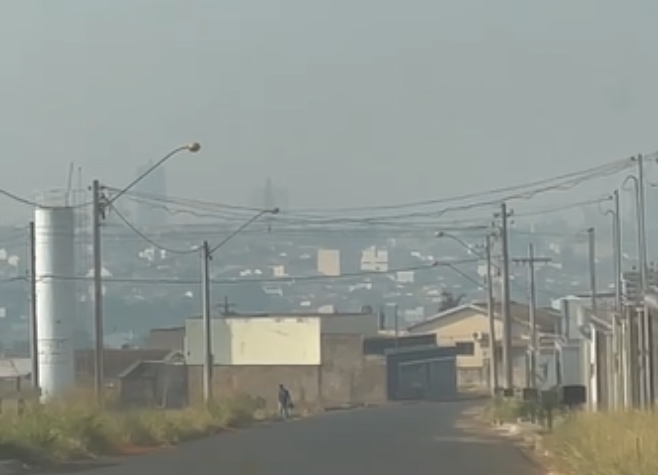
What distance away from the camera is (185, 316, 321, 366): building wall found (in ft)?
343

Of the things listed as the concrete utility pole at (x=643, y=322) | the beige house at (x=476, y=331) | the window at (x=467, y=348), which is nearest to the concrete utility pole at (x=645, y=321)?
the concrete utility pole at (x=643, y=322)

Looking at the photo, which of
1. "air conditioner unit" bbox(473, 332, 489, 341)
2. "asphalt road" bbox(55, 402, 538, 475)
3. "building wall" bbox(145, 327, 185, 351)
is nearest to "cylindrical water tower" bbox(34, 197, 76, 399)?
"asphalt road" bbox(55, 402, 538, 475)

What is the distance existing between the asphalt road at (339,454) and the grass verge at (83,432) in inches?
43.4

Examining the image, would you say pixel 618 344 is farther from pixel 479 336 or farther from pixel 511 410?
pixel 479 336

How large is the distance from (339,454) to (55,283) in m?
43.8

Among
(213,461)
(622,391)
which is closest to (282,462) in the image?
(213,461)

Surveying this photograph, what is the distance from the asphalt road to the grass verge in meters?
1.10

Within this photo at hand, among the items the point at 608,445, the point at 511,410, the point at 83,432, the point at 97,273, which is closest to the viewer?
the point at 608,445

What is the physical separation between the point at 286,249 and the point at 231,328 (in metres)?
90.2


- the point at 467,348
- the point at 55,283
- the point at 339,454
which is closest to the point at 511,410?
the point at 339,454

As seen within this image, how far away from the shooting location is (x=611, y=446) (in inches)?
853

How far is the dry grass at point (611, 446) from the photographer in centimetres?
1989

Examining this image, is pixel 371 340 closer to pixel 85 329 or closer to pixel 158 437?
pixel 85 329

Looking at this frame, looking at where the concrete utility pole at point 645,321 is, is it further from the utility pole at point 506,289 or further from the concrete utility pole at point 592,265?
the concrete utility pole at point 592,265
